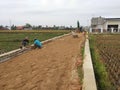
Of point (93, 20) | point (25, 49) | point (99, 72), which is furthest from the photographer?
point (93, 20)

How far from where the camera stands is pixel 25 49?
55.8 ft

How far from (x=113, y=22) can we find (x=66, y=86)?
56402 millimetres

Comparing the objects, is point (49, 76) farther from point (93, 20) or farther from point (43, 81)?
point (93, 20)

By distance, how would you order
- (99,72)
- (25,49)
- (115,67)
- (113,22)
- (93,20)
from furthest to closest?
(93,20)
(113,22)
(25,49)
(115,67)
(99,72)

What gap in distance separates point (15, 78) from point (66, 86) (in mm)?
1988

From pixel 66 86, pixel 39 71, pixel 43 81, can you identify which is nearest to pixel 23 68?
pixel 39 71

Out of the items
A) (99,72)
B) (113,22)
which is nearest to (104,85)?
(99,72)

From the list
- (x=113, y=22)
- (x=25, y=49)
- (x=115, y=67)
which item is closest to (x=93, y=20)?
(x=113, y=22)

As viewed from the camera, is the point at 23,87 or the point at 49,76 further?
the point at 49,76

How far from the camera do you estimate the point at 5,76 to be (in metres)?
8.76

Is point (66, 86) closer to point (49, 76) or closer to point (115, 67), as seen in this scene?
point (49, 76)

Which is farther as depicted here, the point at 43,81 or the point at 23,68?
the point at 23,68

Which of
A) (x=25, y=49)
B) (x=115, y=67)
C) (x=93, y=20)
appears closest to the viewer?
(x=115, y=67)

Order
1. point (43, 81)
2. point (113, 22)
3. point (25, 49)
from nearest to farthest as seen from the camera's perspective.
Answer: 1. point (43, 81)
2. point (25, 49)
3. point (113, 22)
